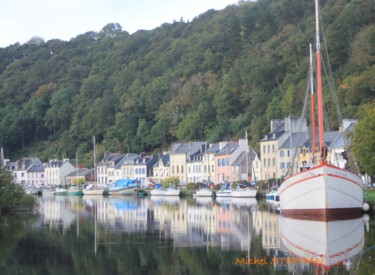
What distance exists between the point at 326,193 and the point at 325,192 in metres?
0.09

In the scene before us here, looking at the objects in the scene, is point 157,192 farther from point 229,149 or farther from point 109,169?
point 109,169

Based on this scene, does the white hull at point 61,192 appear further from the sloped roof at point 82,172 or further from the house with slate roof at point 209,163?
the house with slate roof at point 209,163

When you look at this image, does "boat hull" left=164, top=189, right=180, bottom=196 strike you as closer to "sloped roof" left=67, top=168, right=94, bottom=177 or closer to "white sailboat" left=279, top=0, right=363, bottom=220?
"sloped roof" left=67, top=168, right=94, bottom=177

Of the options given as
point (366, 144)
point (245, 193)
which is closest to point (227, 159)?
point (245, 193)

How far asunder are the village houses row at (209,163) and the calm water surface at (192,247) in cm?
2200

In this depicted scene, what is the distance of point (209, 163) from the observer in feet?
357

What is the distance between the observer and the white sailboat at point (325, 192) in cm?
4128

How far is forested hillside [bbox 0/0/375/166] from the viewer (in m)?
113

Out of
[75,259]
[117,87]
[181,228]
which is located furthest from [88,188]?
[75,259]

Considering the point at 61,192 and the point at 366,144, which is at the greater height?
the point at 366,144

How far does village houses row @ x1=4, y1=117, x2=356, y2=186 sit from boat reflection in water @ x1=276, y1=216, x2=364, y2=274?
24558 mm

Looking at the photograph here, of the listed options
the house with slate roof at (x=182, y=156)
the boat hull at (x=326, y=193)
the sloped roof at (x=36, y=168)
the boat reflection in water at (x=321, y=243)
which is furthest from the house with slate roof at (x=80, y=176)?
the boat reflection in water at (x=321, y=243)

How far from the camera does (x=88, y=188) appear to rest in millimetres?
121062

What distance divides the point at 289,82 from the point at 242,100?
1434cm
